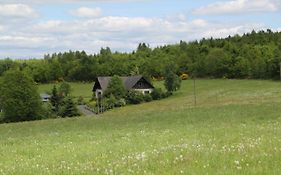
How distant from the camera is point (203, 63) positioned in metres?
167

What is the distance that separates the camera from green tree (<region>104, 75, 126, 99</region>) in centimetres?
11574

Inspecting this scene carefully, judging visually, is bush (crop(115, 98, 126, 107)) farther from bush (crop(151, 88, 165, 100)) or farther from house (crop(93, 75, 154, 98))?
house (crop(93, 75, 154, 98))

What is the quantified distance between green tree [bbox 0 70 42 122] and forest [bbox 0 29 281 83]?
136 ft

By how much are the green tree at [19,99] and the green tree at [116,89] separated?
76.3ft

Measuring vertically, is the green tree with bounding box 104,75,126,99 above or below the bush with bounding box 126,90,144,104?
above

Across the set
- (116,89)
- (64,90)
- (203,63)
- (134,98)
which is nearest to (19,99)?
(64,90)

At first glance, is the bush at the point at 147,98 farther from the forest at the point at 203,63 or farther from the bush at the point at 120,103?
the forest at the point at 203,63

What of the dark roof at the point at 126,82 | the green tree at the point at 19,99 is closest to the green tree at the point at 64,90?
the dark roof at the point at 126,82

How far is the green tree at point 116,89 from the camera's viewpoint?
115744mm

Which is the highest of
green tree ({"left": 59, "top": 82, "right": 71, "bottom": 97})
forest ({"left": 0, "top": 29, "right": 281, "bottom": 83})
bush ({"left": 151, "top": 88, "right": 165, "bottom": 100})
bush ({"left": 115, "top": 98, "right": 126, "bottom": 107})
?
forest ({"left": 0, "top": 29, "right": 281, "bottom": 83})

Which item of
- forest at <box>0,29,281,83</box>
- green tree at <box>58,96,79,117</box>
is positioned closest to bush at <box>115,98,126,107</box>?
green tree at <box>58,96,79,117</box>

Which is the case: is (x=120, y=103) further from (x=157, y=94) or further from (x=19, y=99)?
(x=19, y=99)

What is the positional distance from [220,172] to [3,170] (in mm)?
5307

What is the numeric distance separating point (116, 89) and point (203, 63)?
186 ft
